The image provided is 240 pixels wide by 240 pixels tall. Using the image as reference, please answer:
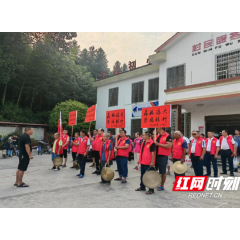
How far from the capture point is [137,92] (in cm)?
1858

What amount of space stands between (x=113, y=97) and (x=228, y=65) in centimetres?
1080

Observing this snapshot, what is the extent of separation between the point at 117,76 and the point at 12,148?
1057 cm

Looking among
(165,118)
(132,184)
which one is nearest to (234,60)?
(165,118)

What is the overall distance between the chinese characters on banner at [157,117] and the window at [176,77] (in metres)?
8.17

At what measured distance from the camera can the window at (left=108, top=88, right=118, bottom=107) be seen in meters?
20.5

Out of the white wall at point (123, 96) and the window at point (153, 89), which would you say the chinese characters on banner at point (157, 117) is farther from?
the white wall at point (123, 96)

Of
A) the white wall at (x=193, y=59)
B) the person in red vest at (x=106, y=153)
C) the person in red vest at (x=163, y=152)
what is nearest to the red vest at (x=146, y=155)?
the person in red vest at (x=163, y=152)

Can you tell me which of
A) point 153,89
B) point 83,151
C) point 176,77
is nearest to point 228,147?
point 83,151

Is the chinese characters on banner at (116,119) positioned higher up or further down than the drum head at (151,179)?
higher up

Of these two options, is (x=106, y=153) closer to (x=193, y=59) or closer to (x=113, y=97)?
(x=193, y=59)

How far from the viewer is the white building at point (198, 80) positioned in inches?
480

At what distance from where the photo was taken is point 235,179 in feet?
26.3

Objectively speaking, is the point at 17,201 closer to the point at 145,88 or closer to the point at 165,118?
the point at 165,118

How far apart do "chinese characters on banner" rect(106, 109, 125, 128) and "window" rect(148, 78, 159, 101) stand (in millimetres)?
8974
